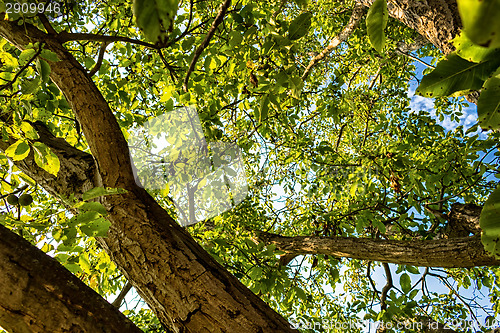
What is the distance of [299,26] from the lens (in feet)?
4.68

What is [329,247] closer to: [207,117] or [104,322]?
[207,117]

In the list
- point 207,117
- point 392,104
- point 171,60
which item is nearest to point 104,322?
point 207,117

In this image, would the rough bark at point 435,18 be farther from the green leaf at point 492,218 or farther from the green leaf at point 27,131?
the green leaf at point 27,131

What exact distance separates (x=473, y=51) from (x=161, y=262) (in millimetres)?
1242

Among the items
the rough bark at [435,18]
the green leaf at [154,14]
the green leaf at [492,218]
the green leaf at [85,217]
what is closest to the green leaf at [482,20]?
the green leaf at [154,14]

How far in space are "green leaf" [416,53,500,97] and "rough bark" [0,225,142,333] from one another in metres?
1.15

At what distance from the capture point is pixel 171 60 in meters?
3.59

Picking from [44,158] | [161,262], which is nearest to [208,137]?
[44,158]

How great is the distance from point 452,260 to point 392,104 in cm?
480

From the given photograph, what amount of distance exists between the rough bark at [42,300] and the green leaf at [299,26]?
1432mm

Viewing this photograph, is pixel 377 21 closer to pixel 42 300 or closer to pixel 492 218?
pixel 492 218

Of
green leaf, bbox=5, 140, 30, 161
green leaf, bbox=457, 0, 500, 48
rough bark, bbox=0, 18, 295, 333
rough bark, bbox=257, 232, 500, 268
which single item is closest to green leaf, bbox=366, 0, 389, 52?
green leaf, bbox=457, 0, 500, 48

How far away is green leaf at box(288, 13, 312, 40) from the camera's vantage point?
4.57 ft

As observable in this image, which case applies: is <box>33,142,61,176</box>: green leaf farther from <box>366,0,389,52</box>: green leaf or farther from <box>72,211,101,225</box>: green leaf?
<box>366,0,389,52</box>: green leaf
